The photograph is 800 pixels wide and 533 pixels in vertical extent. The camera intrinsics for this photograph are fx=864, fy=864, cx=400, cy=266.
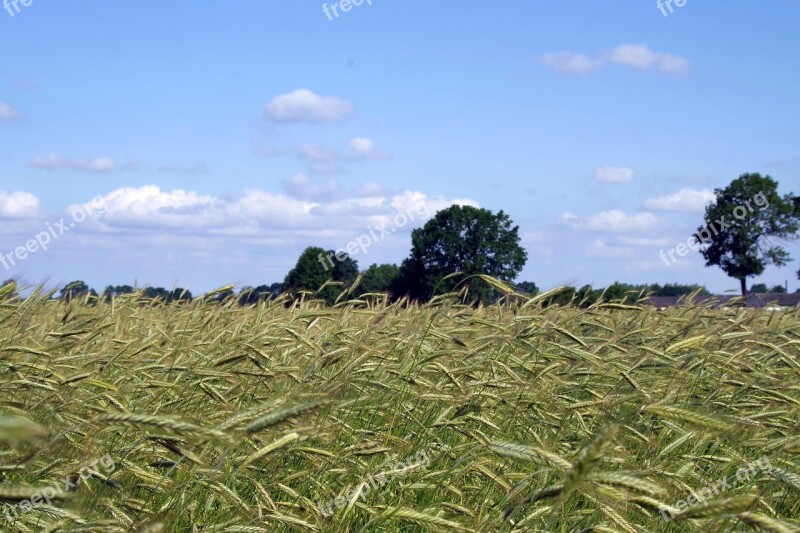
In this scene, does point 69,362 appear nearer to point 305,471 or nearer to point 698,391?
point 305,471

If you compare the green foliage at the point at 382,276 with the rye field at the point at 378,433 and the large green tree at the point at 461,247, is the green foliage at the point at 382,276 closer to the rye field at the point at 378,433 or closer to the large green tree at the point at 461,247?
the large green tree at the point at 461,247

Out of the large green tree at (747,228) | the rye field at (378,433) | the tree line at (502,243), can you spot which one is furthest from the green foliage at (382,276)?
the rye field at (378,433)

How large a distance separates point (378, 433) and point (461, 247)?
48824 millimetres

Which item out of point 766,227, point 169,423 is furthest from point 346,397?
point 766,227

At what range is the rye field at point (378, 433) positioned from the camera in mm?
2824

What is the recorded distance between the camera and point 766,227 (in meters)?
55.7

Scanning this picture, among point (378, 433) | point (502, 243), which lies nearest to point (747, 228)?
point (502, 243)

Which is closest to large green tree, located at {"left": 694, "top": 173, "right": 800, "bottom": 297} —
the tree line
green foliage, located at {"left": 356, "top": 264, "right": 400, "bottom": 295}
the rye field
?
the tree line

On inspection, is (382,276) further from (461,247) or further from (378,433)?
(378,433)

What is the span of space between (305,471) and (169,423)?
147 cm

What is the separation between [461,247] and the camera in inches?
2074

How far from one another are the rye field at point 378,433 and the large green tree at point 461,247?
4579 centimetres

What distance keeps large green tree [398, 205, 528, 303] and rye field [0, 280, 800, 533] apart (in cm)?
4579

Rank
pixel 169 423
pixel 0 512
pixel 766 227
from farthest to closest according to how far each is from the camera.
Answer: pixel 766 227, pixel 0 512, pixel 169 423
